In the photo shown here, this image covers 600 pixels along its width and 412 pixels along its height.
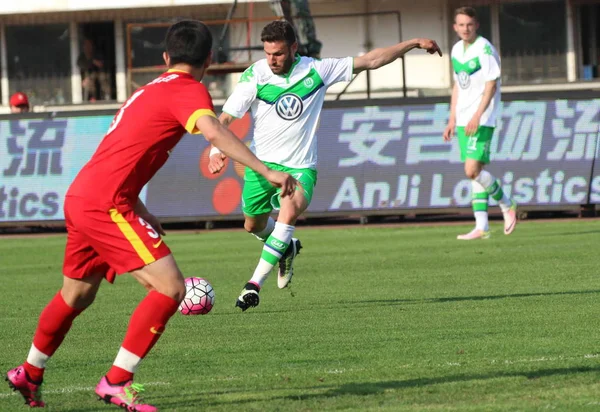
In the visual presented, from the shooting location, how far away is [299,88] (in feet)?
35.2

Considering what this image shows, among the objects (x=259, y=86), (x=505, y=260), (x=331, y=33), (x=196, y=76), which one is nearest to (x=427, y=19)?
(x=331, y=33)

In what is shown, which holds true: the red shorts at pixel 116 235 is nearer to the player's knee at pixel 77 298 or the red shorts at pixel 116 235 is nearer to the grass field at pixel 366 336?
the player's knee at pixel 77 298

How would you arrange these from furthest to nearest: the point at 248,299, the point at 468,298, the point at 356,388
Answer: the point at 468,298
the point at 248,299
the point at 356,388

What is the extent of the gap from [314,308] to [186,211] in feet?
36.2

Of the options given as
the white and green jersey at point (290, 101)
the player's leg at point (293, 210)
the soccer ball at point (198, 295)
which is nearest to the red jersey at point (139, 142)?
the soccer ball at point (198, 295)

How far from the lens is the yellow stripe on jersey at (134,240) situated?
5.99m

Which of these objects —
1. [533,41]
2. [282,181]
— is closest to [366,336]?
[282,181]

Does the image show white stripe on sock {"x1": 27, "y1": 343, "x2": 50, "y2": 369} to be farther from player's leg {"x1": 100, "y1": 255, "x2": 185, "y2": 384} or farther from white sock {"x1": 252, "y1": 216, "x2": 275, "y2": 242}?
white sock {"x1": 252, "y1": 216, "x2": 275, "y2": 242}

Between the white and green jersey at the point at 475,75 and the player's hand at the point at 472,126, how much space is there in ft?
1.01

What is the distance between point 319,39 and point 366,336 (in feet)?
71.8

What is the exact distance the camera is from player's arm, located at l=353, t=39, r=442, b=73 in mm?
9602

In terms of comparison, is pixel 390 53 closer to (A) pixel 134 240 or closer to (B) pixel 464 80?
(A) pixel 134 240

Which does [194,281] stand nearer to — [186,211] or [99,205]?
[99,205]

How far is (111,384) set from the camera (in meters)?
5.97
